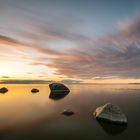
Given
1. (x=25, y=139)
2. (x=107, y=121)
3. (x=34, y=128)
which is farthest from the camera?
(x=107, y=121)

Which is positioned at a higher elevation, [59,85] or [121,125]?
[59,85]

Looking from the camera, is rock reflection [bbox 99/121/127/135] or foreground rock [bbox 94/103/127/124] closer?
rock reflection [bbox 99/121/127/135]

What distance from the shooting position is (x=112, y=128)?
106 feet

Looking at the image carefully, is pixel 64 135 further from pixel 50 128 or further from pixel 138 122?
pixel 138 122

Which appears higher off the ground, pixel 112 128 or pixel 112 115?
pixel 112 115

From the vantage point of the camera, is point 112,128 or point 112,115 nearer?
point 112,128

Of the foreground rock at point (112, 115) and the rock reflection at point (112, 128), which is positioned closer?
the rock reflection at point (112, 128)

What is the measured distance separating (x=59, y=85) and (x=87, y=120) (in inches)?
3690

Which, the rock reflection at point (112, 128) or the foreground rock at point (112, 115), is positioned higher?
the foreground rock at point (112, 115)

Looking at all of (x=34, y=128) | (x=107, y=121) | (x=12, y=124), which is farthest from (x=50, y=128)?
(x=107, y=121)

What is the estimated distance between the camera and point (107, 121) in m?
35.3

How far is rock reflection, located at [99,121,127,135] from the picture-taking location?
99.5 feet

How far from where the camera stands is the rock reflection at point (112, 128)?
3033 centimetres

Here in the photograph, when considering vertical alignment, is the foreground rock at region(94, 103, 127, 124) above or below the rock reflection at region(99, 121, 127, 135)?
above
